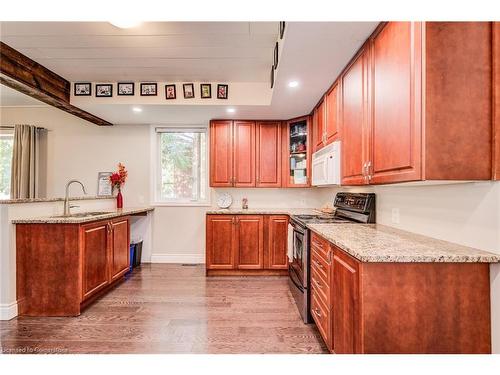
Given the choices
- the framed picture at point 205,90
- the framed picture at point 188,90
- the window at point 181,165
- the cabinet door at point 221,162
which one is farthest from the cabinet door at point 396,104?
the window at point 181,165

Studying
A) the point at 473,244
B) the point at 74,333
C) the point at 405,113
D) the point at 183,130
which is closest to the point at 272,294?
the point at 74,333

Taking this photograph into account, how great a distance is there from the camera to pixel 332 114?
2939 millimetres

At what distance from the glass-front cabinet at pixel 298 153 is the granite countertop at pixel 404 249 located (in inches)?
91.8

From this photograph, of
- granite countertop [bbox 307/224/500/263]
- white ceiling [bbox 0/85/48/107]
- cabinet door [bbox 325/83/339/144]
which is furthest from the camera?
white ceiling [bbox 0/85/48/107]

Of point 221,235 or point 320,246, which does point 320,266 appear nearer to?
point 320,246

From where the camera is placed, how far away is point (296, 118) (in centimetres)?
420

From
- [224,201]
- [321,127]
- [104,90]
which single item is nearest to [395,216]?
[321,127]

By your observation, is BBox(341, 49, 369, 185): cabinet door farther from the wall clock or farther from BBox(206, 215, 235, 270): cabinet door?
the wall clock

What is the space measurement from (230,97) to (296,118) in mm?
1114

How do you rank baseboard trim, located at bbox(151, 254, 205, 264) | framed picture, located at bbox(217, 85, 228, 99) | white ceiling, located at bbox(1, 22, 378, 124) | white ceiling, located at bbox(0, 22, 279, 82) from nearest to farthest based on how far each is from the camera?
white ceiling, located at bbox(1, 22, 378, 124)
white ceiling, located at bbox(0, 22, 279, 82)
framed picture, located at bbox(217, 85, 228, 99)
baseboard trim, located at bbox(151, 254, 205, 264)

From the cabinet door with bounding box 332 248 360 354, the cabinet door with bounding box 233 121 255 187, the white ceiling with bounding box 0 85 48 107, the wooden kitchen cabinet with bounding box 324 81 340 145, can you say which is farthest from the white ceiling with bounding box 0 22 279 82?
the cabinet door with bounding box 332 248 360 354

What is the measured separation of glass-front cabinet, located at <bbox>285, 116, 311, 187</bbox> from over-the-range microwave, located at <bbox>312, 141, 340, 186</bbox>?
65 cm

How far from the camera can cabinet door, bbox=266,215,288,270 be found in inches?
154
